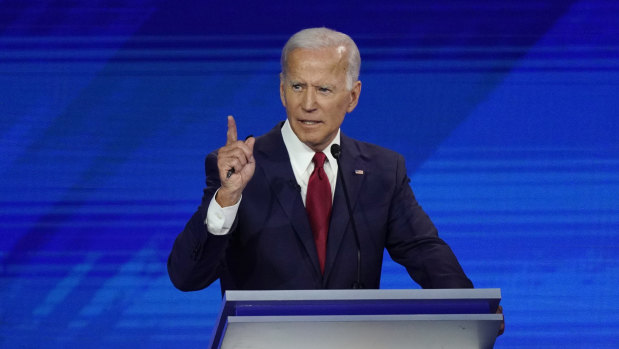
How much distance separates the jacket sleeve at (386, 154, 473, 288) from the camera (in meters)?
2.26

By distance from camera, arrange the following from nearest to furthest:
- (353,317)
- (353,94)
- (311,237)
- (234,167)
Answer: (353,317) → (234,167) → (311,237) → (353,94)

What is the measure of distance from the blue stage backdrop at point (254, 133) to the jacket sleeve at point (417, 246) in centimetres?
127

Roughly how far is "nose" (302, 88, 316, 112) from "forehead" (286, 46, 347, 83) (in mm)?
32

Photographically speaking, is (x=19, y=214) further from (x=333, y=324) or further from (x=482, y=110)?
(x=333, y=324)

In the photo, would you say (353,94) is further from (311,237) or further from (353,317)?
(353,317)

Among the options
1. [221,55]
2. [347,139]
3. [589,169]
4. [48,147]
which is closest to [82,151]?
[48,147]

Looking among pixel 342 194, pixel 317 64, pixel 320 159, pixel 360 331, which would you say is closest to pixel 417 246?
pixel 342 194

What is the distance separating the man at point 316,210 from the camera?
7.52 ft

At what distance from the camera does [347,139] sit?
251 cm

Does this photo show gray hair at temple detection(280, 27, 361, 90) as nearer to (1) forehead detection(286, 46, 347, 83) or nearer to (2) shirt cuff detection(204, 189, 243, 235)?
(1) forehead detection(286, 46, 347, 83)

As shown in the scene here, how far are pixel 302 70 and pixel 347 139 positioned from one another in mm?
308

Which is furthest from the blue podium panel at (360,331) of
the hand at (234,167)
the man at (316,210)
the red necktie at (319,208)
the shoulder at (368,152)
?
the shoulder at (368,152)

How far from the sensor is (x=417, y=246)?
2385 millimetres

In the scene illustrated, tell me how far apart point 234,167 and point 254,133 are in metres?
1.76
